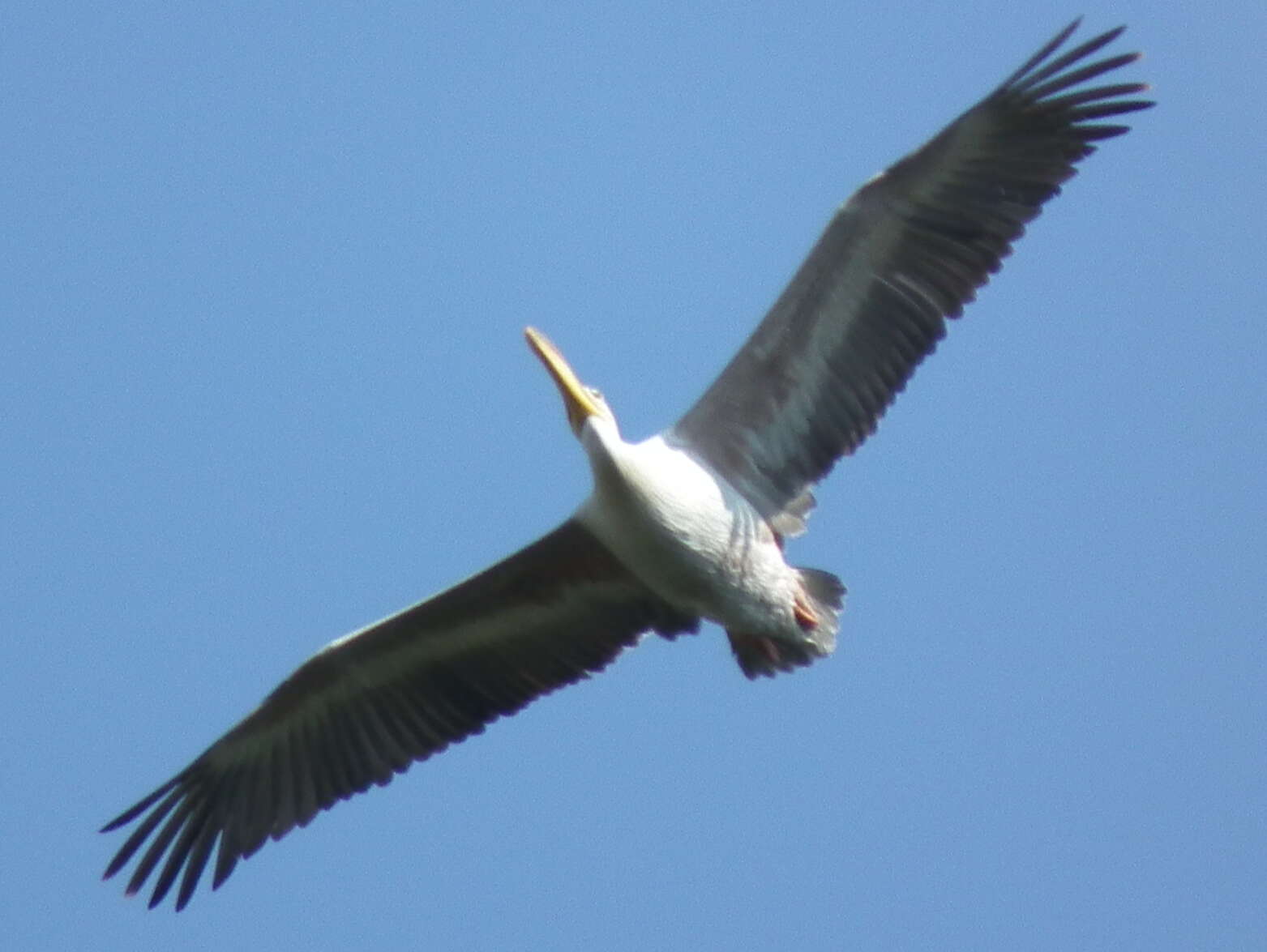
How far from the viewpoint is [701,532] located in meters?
9.09

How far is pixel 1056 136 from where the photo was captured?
9.34 metres

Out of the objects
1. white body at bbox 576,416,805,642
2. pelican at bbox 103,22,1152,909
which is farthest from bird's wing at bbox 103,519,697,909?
white body at bbox 576,416,805,642

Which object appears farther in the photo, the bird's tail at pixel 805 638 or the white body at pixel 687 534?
the bird's tail at pixel 805 638

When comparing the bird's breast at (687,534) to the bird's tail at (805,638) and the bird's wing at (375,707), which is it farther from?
the bird's wing at (375,707)

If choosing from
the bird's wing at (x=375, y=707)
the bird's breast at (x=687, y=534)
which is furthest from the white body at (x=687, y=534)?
the bird's wing at (x=375, y=707)

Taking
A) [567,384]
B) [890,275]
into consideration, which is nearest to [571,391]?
[567,384]

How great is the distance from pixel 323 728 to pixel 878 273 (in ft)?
9.92

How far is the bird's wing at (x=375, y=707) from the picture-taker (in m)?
9.66

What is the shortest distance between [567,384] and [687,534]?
873 mm

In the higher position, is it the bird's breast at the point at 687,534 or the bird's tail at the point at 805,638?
the bird's breast at the point at 687,534

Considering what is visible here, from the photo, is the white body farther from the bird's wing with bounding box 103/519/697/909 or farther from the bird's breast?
the bird's wing with bounding box 103/519/697/909

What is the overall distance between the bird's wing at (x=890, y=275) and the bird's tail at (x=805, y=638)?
28 centimetres

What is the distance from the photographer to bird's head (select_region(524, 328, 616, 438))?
9422mm

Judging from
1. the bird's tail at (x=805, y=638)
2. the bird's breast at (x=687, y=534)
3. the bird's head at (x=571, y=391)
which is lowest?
the bird's tail at (x=805, y=638)
